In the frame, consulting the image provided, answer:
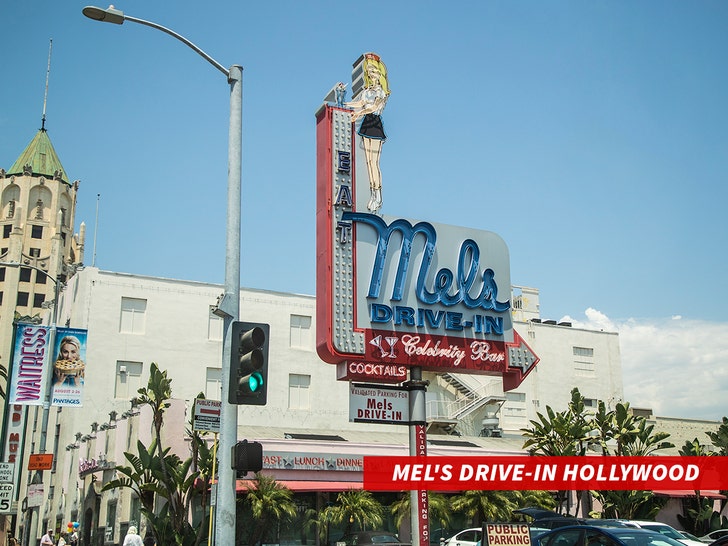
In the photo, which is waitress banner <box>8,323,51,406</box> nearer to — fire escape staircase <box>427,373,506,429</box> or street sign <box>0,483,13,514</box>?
street sign <box>0,483,13,514</box>

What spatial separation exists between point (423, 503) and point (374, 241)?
23.2ft

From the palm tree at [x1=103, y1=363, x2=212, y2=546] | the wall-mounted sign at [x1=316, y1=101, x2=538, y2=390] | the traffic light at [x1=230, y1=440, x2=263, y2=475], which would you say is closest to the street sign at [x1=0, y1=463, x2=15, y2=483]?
the palm tree at [x1=103, y1=363, x2=212, y2=546]

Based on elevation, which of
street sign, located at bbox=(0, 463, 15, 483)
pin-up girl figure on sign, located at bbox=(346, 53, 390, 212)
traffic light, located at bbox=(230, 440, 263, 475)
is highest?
pin-up girl figure on sign, located at bbox=(346, 53, 390, 212)

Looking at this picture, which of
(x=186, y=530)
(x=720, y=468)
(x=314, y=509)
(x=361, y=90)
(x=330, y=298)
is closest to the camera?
(x=330, y=298)

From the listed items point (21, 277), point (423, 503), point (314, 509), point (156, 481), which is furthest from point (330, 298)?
point (21, 277)

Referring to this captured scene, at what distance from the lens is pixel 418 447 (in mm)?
20125

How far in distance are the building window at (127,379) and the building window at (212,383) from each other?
3918 mm

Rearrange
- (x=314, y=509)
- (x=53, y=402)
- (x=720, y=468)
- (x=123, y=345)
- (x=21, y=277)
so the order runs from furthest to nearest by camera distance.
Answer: (x=21, y=277) < (x=123, y=345) < (x=720, y=468) < (x=314, y=509) < (x=53, y=402)

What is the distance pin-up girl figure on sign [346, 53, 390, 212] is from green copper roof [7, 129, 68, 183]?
109m

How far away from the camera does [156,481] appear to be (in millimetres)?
31016

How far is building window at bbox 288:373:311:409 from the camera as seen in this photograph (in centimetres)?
5019

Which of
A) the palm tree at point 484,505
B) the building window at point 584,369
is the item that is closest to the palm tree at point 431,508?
the palm tree at point 484,505

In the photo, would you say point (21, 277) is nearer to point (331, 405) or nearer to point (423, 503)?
point (331, 405)

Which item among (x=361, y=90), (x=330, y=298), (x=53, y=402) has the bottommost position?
(x=53, y=402)
